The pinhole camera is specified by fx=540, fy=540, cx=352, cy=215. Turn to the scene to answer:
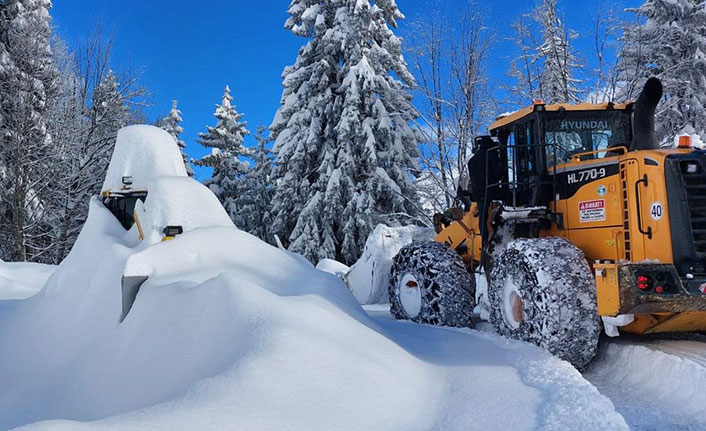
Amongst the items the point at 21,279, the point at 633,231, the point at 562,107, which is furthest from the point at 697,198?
the point at 21,279

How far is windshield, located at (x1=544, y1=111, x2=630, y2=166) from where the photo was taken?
242 inches

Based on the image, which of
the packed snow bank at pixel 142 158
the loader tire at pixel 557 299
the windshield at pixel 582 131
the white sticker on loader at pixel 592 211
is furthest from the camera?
the packed snow bank at pixel 142 158

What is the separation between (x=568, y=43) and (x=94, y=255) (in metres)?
13.3

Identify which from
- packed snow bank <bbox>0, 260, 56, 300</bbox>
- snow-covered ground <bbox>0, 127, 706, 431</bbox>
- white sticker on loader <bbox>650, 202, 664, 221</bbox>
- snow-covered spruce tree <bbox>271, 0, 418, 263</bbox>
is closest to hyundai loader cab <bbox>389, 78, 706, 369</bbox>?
white sticker on loader <bbox>650, 202, 664, 221</bbox>

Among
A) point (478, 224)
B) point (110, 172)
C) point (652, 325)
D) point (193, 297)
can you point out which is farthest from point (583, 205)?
point (110, 172)

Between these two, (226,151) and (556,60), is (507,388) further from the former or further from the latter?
(226,151)

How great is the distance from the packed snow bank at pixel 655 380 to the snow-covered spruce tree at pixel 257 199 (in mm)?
21462

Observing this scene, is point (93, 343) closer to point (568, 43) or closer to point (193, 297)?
point (193, 297)

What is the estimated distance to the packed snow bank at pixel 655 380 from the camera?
4.02 meters

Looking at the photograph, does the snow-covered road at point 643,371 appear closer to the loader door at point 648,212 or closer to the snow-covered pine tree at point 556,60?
the loader door at point 648,212

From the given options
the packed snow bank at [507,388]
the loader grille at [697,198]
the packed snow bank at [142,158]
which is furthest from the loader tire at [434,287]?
the packed snow bank at [142,158]

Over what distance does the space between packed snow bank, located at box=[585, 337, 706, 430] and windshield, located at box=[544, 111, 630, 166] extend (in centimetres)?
213

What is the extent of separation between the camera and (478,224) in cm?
721

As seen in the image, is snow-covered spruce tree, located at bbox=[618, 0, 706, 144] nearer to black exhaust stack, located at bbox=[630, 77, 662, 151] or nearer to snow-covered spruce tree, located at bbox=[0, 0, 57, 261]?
black exhaust stack, located at bbox=[630, 77, 662, 151]
